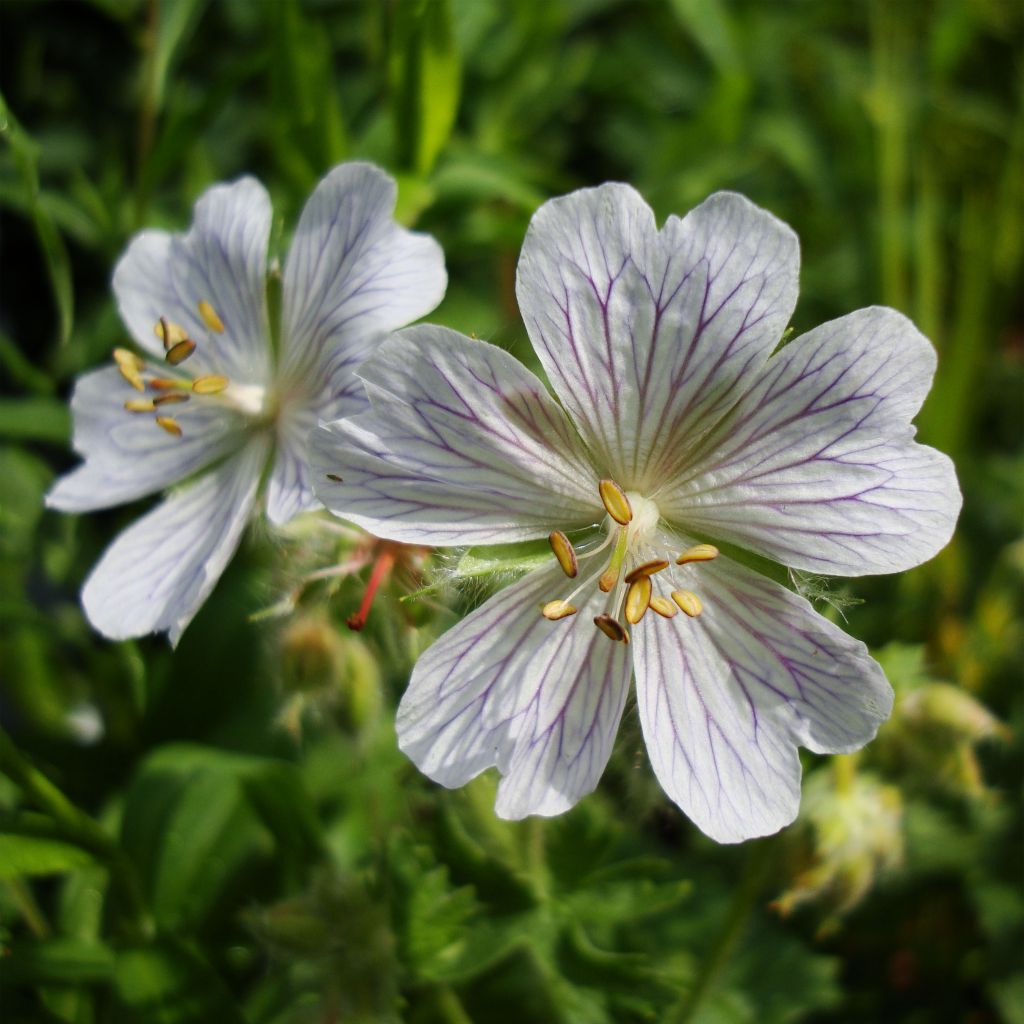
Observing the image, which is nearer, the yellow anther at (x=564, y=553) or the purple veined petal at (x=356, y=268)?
the yellow anther at (x=564, y=553)

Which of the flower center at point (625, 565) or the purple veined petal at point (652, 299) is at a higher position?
the purple veined petal at point (652, 299)

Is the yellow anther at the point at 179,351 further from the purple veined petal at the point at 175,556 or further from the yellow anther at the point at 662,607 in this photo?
the yellow anther at the point at 662,607

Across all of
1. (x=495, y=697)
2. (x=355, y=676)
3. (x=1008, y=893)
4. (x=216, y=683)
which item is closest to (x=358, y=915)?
(x=355, y=676)

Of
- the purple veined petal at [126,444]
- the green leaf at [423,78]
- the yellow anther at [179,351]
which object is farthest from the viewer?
the green leaf at [423,78]

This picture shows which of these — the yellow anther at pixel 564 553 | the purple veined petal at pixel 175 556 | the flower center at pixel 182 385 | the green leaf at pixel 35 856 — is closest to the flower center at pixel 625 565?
the yellow anther at pixel 564 553

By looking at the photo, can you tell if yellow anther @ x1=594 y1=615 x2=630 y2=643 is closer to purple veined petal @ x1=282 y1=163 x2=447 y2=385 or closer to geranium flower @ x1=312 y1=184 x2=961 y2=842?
geranium flower @ x1=312 y1=184 x2=961 y2=842

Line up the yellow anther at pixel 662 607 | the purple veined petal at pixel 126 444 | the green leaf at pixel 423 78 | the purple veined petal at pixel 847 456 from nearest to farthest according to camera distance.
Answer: the purple veined petal at pixel 847 456 < the yellow anther at pixel 662 607 < the purple veined petal at pixel 126 444 < the green leaf at pixel 423 78

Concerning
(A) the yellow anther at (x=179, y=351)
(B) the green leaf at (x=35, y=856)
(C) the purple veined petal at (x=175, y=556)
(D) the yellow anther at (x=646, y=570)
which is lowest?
(B) the green leaf at (x=35, y=856)
